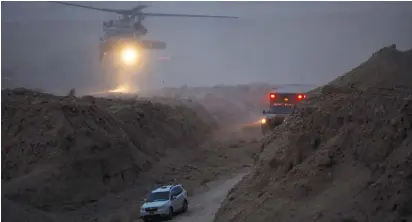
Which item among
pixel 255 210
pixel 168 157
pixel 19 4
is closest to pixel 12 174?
pixel 168 157

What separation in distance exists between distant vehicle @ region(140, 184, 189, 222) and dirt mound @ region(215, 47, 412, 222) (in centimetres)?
490

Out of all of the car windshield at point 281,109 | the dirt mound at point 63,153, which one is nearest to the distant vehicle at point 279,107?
the car windshield at point 281,109

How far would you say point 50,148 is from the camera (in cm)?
2619

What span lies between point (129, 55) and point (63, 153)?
49022 millimetres

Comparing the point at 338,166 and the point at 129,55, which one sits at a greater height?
the point at 129,55

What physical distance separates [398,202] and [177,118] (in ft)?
104

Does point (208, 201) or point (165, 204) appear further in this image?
point (208, 201)

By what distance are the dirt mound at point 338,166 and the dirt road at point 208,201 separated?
14.4 ft

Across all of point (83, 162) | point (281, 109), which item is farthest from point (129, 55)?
point (83, 162)

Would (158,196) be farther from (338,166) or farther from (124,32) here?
(124,32)

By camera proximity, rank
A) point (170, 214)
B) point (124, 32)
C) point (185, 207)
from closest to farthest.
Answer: point (170, 214)
point (185, 207)
point (124, 32)

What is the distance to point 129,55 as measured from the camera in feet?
243

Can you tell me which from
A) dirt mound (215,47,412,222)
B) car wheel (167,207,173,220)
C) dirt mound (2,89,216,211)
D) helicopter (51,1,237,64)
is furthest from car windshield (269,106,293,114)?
helicopter (51,1,237,64)

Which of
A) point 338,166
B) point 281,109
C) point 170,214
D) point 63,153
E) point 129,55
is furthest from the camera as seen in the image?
point 129,55
